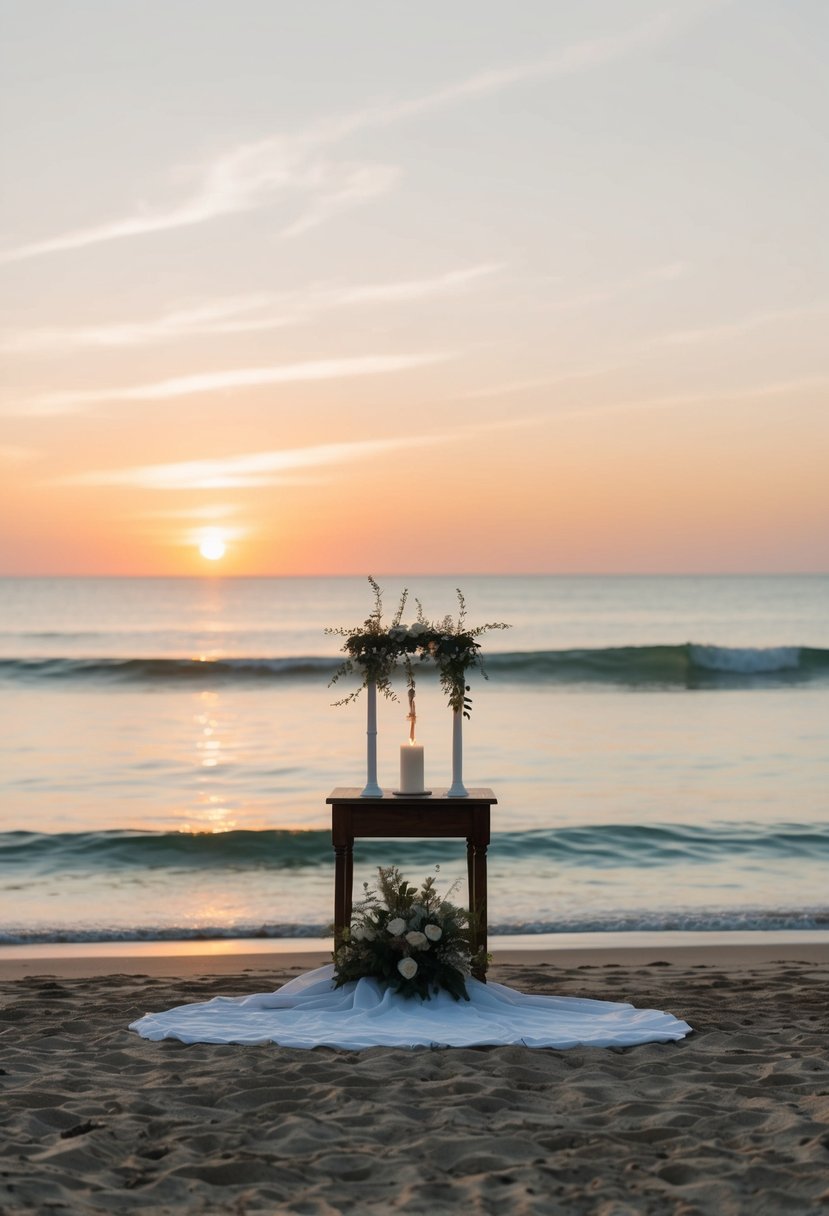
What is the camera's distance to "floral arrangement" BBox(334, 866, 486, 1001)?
6133 millimetres

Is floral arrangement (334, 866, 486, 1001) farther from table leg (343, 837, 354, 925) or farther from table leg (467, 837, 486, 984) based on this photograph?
table leg (343, 837, 354, 925)

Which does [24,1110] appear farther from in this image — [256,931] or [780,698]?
[780,698]

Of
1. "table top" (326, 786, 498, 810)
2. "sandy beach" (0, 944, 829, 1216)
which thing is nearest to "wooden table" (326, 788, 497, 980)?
"table top" (326, 786, 498, 810)

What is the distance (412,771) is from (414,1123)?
244cm

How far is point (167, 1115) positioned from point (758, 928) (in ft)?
19.4

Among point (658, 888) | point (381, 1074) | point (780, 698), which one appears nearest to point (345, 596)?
point (780, 698)

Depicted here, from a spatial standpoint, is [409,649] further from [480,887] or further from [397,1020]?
[397,1020]

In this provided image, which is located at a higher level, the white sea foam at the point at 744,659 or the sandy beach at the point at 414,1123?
the white sea foam at the point at 744,659

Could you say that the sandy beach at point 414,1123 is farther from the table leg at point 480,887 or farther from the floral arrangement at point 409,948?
the table leg at point 480,887

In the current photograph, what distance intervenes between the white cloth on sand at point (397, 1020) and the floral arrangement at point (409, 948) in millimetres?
57

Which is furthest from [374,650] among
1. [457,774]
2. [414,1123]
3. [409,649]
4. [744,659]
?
[744,659]

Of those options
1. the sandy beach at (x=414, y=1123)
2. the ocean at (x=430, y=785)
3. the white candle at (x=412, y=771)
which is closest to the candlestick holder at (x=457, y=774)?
the white candle at (x=412, y=771)

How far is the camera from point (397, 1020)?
5.91 metres

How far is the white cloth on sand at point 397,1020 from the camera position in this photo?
18.5 feet
